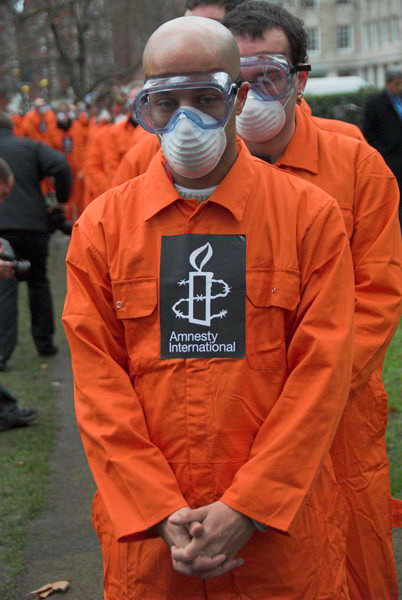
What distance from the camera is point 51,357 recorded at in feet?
32.2

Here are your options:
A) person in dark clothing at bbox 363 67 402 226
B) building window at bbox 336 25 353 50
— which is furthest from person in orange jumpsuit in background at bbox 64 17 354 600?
building window at bbox 336 25 353 50

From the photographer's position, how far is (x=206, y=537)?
2.46 metres

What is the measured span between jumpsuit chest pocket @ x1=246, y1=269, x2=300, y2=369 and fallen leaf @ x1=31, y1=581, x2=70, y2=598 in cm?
248

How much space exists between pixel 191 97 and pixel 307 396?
33.7 inches

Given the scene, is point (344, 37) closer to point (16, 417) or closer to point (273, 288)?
point (16, 417)

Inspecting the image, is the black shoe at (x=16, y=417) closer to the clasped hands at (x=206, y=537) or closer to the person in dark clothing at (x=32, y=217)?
the person in dark clothing at (x=32, y=217)

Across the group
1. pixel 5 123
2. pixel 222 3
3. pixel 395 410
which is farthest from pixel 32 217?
pixel 222 3

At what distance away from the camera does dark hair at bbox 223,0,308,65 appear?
141 inches

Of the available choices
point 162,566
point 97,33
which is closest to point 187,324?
point 162,566

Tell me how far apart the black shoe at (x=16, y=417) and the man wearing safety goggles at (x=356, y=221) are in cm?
414

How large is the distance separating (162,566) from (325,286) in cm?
88

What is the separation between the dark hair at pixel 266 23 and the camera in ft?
11.7

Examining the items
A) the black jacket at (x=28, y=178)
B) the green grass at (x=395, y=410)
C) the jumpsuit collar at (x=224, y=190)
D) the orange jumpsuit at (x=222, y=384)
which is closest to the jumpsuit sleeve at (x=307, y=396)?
the orange jumpsuit at (x=222, y=384)

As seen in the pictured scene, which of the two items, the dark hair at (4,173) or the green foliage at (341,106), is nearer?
the dark hair at (4,173)
